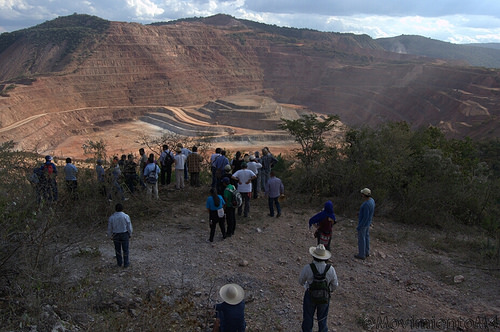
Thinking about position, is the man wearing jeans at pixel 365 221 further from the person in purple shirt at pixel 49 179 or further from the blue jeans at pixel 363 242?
the person in purple shirt at pixel 49 179

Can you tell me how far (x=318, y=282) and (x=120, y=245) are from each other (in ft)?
11.5

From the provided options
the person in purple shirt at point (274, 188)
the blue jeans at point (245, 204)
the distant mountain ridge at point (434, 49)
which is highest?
the distant mountain ridge at point (434, 49)

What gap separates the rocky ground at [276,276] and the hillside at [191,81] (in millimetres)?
28344

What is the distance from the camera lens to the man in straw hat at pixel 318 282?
174 inches

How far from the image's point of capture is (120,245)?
6.30 m

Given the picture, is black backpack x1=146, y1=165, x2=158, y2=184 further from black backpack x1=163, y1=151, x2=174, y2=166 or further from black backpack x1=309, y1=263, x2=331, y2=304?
black backpack x1=309, y1=263, x2=331, y2=304

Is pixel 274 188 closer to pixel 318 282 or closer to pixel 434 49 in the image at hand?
pixel 318 282

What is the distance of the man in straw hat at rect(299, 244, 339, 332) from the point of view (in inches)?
174

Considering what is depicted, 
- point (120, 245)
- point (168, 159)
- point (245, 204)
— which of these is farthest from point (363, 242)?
point (168, 159)

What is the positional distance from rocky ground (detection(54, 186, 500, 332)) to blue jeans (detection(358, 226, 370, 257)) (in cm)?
16

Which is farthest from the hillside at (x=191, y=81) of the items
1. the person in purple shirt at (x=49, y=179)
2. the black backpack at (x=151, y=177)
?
the black backpack at (x=151, y=177)

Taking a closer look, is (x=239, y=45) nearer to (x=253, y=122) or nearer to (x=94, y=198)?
(x=253, y=122)

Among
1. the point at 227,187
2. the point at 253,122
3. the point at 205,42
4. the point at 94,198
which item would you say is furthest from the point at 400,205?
the point at 205,42

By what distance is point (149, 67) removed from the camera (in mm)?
52688
